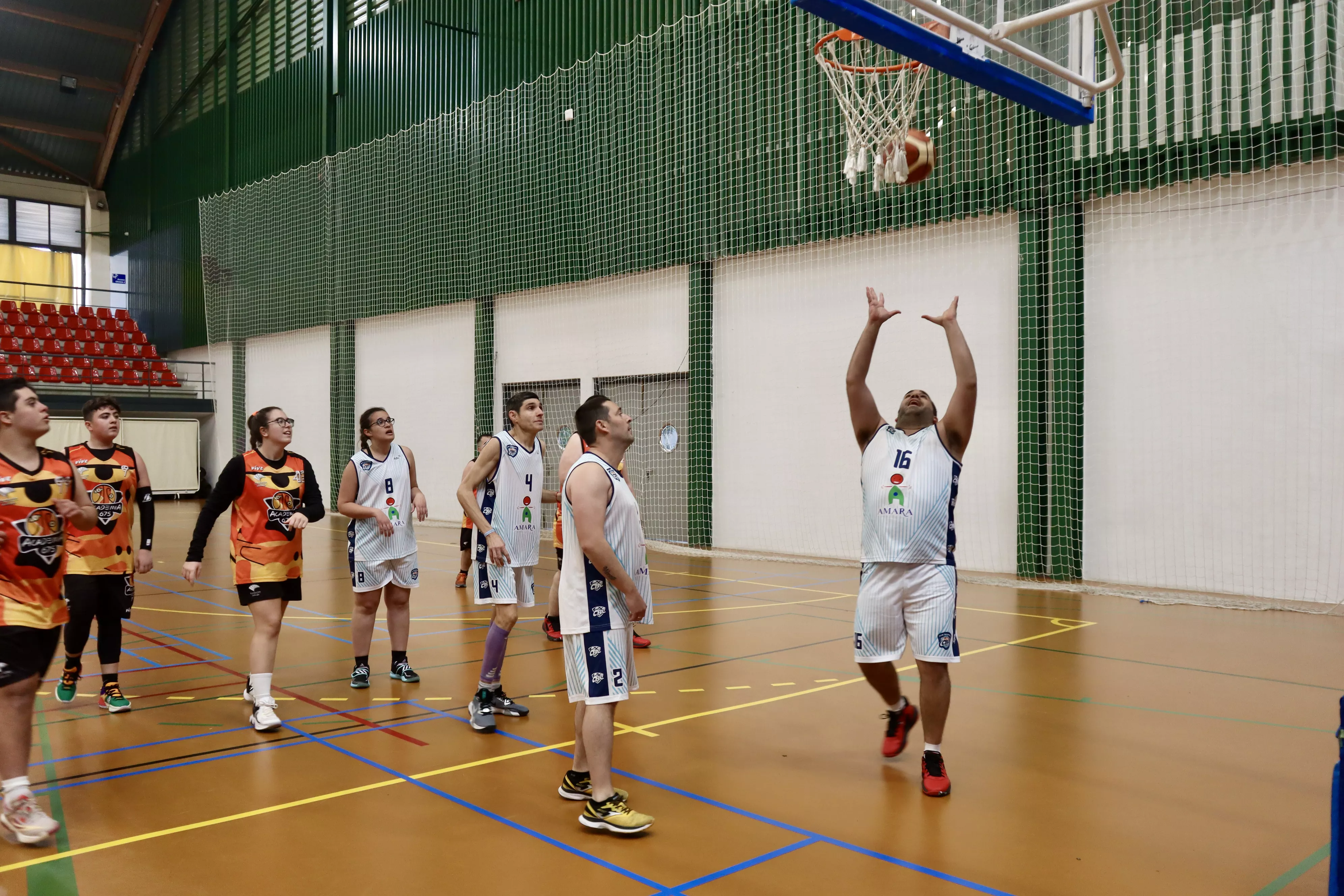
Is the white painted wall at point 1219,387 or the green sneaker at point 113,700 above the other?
the white painted wall at point 1219,387

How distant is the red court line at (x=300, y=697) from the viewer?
5.32m

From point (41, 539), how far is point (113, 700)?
→ 222cm

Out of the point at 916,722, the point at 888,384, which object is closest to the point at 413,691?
the point at 916,722

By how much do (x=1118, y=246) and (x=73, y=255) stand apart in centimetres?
3380

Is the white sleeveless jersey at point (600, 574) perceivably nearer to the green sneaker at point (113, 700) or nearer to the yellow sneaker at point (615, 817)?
the yellow sneaker at point (615, 817)

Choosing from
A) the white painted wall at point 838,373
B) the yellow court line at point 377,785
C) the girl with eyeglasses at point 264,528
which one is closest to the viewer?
the yellow court line at point 377,785

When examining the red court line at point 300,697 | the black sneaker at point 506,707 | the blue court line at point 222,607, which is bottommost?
the blue court line at point 222,607

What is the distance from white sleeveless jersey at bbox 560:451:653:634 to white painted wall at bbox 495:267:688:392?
1151 cm

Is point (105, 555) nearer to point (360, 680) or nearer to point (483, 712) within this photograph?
point (360, 680)

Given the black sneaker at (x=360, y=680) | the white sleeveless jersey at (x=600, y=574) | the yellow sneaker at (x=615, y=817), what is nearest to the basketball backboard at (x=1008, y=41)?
the white sleeveless jersey at (x=600, y=574)

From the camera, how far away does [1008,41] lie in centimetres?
518

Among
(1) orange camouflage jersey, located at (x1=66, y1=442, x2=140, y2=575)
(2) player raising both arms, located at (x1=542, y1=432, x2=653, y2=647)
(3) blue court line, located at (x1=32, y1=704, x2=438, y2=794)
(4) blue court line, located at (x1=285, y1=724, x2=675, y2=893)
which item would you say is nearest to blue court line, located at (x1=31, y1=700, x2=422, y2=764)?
(3) blue court line, located at (x1=32, y1=704, x2=438, y2=794)

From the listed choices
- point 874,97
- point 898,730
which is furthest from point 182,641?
point 874,97

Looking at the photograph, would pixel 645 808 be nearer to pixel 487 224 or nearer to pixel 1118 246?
pixel 1118 246
